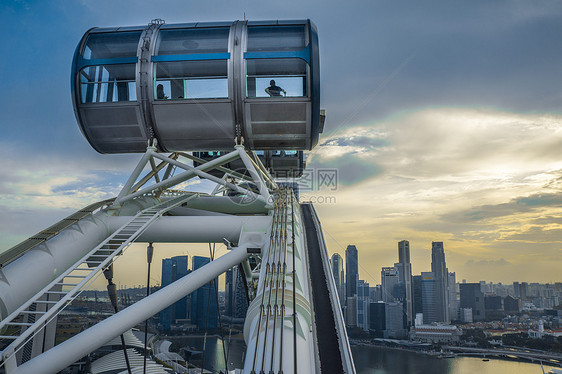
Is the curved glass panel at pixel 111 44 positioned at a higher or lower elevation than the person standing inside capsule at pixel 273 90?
higher

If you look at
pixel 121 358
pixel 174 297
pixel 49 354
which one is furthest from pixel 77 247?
pixel 121 358

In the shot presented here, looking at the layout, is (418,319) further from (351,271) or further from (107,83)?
(107,83)

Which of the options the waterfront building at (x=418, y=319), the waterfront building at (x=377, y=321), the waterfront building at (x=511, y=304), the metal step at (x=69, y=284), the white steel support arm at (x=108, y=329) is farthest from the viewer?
the waterfront building at (x=418, y=319)

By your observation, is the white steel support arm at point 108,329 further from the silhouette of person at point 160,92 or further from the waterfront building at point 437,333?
the waterfront building at point 437,333

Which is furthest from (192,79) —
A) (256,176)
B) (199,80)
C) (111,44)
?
(256,176)

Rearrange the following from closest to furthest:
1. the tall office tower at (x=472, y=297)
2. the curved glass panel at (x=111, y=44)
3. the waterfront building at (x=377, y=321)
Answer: the curved glass panel at (x=111, y=44) < the waterfront building at (x=377, y=321) < the tall office tower at (x=472, y=297)

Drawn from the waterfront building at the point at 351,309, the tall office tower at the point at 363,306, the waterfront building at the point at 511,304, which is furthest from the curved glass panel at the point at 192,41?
the waterfront building at the point at 511,304

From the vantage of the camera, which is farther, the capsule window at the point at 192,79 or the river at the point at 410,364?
the river at the point at 410,364
